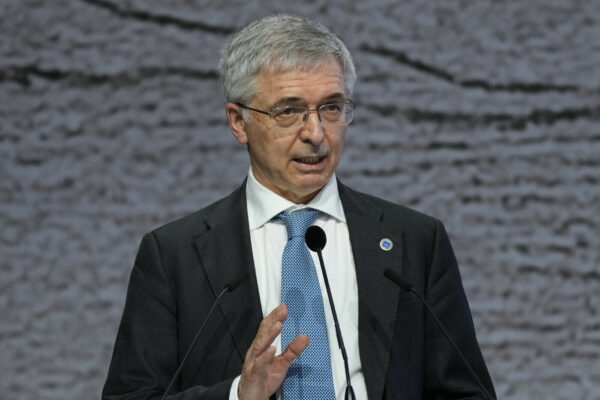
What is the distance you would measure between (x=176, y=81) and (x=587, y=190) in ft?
5.15

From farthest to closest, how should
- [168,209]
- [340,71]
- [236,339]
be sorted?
[168,209] → [340,71] → [236,339]

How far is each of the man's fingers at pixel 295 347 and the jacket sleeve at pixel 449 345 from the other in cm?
44

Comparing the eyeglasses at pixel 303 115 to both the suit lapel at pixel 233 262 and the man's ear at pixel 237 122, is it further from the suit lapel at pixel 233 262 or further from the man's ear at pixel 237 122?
the suit lapel at pixel 233 262

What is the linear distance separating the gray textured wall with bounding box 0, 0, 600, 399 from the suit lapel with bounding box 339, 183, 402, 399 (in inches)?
47.6

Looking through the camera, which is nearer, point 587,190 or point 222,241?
point 222,241

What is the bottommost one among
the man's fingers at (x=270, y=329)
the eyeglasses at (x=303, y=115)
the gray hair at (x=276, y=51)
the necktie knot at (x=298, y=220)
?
the man's fingers at (x=270, y=329)

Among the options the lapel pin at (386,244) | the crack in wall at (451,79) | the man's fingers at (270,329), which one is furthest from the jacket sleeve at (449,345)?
the crack in wall at (451,79)

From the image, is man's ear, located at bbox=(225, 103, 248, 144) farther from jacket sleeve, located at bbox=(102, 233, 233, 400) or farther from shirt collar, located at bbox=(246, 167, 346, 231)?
jacket sleeve, located at bbox=(102, 233, 233, 400)

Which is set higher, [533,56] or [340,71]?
[533,56]

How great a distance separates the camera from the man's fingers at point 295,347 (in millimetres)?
1591

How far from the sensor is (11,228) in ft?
10.6

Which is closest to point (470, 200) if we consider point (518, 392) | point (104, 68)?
point (518, 392)

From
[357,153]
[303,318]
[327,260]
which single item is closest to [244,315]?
[303,318]

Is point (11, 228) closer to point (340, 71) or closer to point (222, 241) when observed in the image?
point (222, 241)
